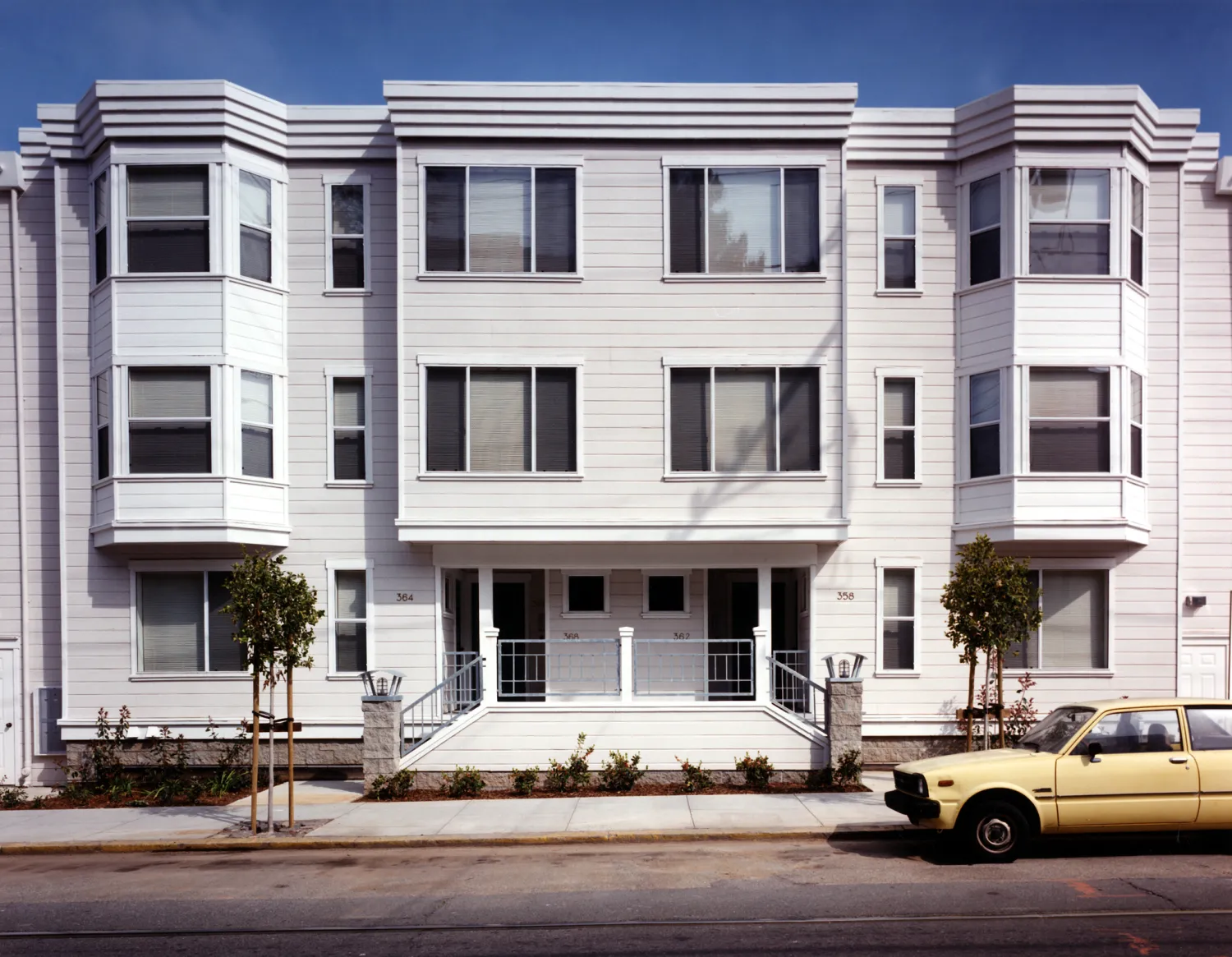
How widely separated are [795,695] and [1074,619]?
4612 millimetres

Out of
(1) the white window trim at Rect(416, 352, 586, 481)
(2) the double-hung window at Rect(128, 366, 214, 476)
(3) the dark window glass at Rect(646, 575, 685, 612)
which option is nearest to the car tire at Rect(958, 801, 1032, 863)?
(3) the dark window glass at Rect(646, 575, 685, 612)

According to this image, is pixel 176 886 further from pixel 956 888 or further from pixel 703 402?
pixel 703 402

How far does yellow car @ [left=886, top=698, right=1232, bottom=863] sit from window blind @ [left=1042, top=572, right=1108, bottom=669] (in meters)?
6.46

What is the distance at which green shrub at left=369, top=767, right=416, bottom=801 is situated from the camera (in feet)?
49.6

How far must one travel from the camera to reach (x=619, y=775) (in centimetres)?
1520

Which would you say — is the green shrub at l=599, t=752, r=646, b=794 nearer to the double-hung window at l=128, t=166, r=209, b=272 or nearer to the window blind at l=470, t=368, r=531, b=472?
the window blind at l=470, t=368, r=531, b=472

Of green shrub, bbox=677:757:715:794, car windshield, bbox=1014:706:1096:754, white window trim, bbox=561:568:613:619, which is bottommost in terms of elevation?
green shrub, bbox=677:757:715:794

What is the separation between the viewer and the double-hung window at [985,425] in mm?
17344

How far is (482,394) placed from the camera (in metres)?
17.3

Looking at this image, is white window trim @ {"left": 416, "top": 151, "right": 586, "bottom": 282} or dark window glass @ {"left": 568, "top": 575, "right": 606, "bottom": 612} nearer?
white window trim @ {"left": 416, "top": 151, "right": 586, "bottom": 282}

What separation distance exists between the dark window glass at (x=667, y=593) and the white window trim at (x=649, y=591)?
3 cm

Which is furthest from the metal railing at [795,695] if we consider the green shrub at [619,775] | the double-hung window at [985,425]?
the double-hung window at [985,425]

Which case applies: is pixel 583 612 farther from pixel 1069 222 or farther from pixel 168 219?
pixel 1069 222

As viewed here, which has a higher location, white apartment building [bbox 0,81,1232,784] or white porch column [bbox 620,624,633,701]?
white apartment building [bbox 0,81,1232,784]
